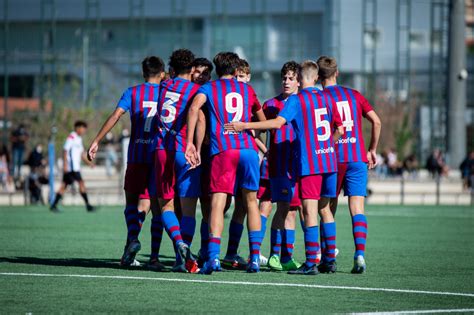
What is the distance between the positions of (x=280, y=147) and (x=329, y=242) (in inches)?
47.2

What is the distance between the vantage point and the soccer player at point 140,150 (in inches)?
460

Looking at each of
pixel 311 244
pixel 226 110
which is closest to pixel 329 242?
pixel 311 244

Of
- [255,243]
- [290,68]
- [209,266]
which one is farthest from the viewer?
[290,68]

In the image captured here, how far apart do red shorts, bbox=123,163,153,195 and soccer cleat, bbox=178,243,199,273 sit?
3.54 feet

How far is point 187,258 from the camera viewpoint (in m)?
11.1

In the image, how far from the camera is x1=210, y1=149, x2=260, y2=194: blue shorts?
36.2ft

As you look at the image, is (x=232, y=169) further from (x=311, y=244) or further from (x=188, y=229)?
(x=311, y=244)

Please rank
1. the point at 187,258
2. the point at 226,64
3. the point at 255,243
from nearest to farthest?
the point at 187,258
the point at 226,64
the point at 255,243

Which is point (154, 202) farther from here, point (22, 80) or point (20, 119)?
point (22, 80)

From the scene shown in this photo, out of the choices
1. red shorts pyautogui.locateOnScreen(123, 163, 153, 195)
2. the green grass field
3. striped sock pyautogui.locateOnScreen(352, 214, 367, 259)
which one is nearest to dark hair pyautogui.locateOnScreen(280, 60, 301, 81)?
striped sock pyautogui.locateOnScreen(352, 214, 367, 259)

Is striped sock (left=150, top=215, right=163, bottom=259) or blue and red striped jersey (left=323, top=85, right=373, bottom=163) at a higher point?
blue and red striped jersey (left=323, top=85, right=373, bottom=163)

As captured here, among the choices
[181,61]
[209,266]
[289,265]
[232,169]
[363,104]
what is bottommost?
[289,265]

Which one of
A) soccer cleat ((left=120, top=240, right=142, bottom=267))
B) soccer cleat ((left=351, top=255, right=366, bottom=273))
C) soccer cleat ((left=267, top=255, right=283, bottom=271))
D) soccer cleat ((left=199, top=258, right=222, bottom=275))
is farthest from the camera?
soccer cleat ((left=267, top=255, right=283, bottom=271))

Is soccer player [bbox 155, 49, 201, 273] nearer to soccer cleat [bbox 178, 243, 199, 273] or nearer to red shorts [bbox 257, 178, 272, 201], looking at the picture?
soccer cleat [bbox 178, 243, 199, 273]
